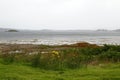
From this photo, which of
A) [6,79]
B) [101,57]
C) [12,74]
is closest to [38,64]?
Answer: [12,74]

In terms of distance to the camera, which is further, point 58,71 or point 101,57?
point 101,57

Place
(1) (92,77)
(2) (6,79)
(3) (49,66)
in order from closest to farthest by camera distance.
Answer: (2) (6,79)
(1) (92,77)
(3) (49,66)

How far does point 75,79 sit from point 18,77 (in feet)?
8.37

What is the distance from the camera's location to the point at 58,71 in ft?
59.9

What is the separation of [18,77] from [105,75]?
416 centimetres

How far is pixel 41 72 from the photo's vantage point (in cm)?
1752

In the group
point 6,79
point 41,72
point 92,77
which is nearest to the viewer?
point 6,79

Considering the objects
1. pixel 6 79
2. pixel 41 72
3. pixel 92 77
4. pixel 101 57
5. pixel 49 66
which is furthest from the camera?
pixel 101 57

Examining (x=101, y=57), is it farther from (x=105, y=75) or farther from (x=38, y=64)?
(x=105, y=75)

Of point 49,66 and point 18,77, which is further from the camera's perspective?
point 49,66

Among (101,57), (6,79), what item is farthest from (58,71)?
(101,57)

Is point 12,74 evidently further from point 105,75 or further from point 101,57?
point 101,57

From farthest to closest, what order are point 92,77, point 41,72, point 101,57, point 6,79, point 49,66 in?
point 101,57, point 49,66, point 41,72, point 92,77, point 6,79

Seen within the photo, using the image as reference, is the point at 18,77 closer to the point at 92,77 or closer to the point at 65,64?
the point at 92,77
